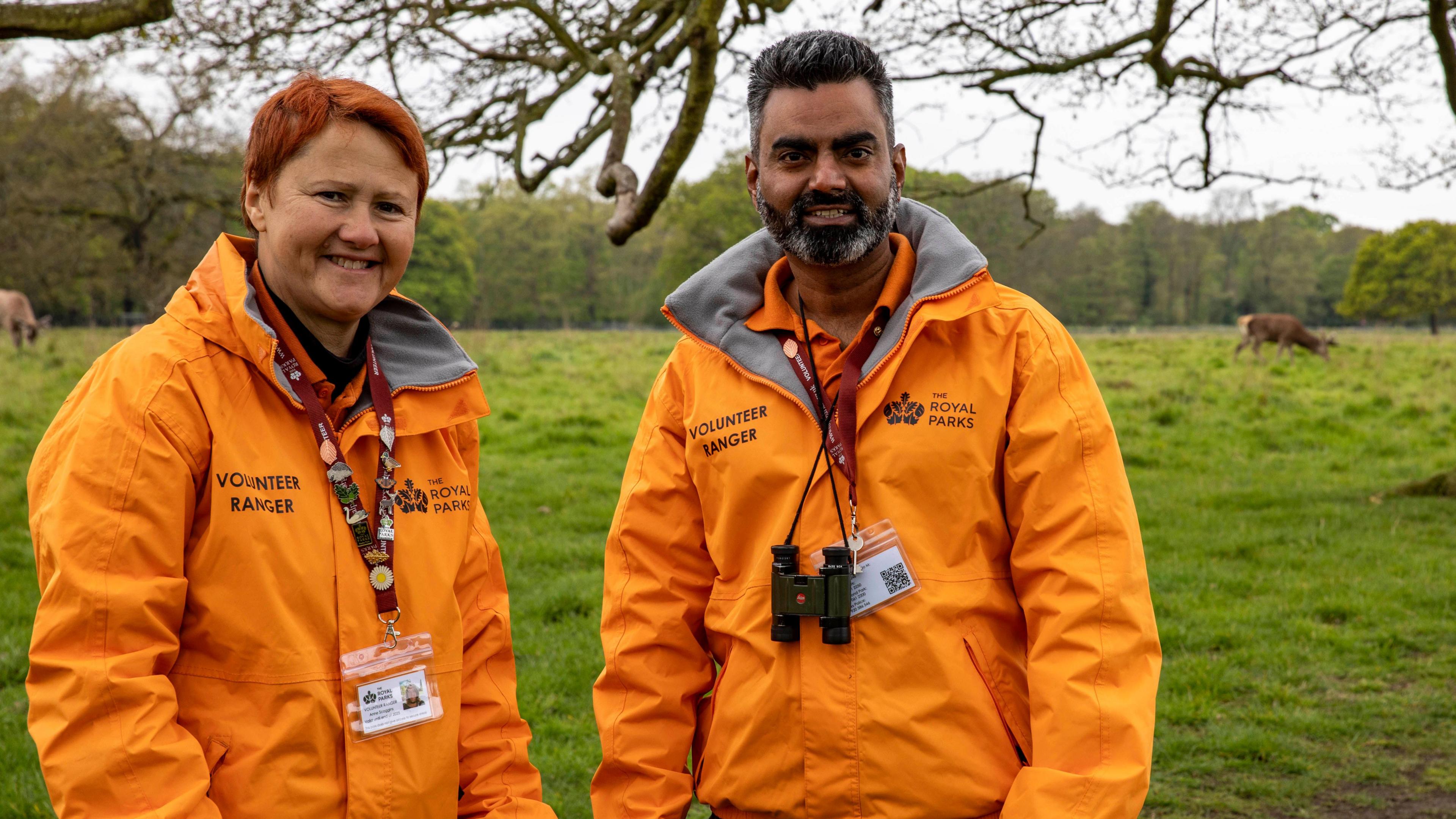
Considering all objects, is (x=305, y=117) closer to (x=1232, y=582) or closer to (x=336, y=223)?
(x=336, y=223)

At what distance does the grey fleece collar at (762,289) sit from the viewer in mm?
2328

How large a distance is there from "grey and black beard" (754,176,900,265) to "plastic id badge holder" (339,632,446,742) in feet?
3.79

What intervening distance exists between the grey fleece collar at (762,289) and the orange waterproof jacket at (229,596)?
17.6 inches

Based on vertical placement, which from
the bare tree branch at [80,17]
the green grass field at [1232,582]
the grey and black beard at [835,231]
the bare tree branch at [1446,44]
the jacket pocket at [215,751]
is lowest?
the green grass field at [1232,582]

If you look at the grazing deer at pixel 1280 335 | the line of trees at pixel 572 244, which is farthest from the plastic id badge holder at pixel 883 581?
the grazing deer at pixel 1280 335

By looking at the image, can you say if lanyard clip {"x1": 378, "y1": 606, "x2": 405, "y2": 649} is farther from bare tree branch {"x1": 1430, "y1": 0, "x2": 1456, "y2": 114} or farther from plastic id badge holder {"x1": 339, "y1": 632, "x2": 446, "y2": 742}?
bare tree branch {"x1": 1430, "y1": 0, "x2": 1456, "y2": 114}

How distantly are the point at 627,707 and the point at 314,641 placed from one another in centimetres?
70

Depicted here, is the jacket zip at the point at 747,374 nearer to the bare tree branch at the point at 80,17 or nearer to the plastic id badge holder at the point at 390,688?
the plastic id badge holder at the point at 390,688

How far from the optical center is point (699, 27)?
5.25 m

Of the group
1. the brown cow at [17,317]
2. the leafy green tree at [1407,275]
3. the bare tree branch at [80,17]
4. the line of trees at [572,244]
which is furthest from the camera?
the leafy green tree at [1407,275]

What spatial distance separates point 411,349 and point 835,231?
976 mm

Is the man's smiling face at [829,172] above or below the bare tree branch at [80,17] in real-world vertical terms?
below

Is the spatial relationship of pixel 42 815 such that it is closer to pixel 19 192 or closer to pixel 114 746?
pixel 114 746

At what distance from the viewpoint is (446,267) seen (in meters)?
64.6
